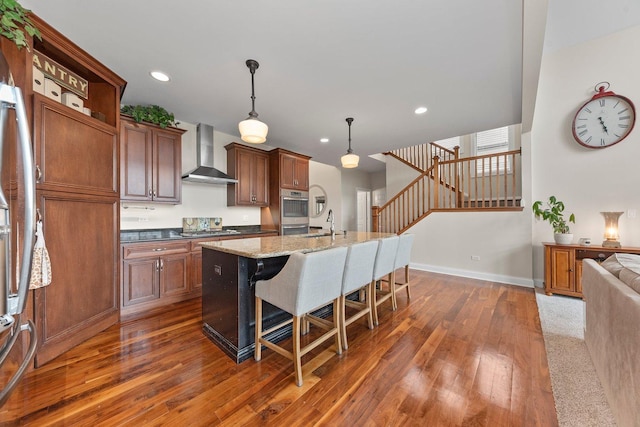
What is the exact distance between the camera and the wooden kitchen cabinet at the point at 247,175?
4090mm

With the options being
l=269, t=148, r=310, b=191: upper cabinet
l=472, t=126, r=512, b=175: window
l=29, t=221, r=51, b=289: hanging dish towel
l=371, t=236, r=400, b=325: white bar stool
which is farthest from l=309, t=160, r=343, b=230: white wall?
l=29, t=221, r=51, b=289: hanging dish towel

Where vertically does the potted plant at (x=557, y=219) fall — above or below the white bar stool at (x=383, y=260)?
above

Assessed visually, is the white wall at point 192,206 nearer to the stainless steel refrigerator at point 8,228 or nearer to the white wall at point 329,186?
the stainless steel refrigerator at point 8,228

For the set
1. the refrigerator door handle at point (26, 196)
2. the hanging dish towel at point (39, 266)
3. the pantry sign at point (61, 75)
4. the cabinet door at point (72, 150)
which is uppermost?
the pantry sign at point (61, 75)

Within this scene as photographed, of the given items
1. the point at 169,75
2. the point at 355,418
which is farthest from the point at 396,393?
the point at 169,75

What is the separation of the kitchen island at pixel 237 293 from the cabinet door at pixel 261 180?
2206mm

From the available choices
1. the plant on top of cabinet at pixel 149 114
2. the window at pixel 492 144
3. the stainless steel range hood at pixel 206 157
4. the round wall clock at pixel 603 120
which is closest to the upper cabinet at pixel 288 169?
the stainless steel range hood at pixel 206 157

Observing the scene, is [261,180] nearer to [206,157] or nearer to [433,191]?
[206,157]

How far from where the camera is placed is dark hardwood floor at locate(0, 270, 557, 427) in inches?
55.1

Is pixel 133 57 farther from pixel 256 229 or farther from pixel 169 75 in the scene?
pixel 256 229

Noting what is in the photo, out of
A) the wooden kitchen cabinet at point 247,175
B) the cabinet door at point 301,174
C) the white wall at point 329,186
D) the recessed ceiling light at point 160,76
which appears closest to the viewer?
the recessed ceiling light at point 160,76

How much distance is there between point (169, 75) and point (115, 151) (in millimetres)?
944

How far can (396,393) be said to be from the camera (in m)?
1.59

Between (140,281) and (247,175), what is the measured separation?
217 cm
